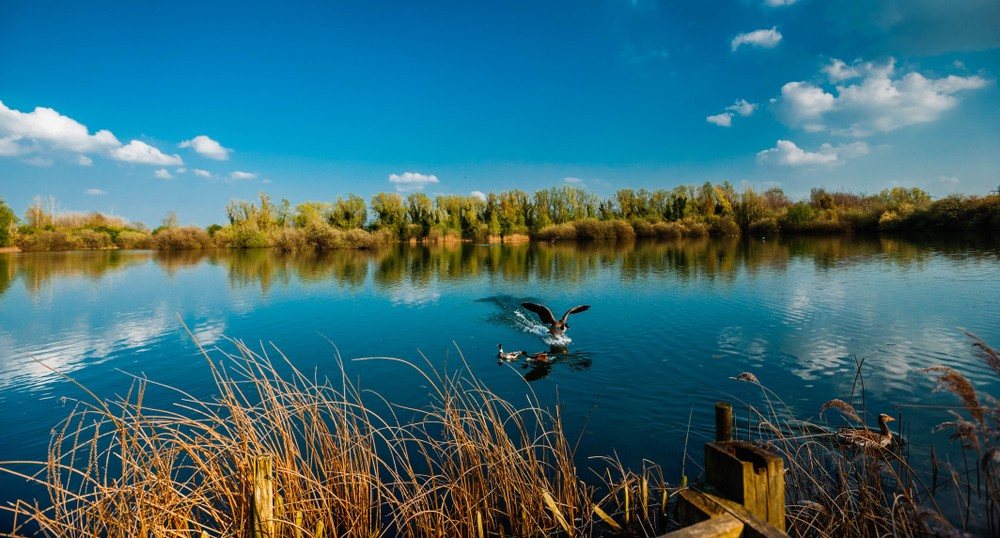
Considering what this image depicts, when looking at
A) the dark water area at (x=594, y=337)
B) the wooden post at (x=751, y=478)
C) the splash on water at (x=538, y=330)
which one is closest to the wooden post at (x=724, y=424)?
the wooden post at (x=751, y=478)

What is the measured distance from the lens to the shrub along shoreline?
209ft

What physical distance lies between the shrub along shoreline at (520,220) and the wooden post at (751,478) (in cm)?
7111

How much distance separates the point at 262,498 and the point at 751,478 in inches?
118

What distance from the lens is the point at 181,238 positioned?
7731 centimetres

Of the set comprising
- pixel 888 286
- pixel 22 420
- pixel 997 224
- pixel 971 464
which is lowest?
pixel 22 420

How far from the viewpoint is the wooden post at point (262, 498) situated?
9.19ft

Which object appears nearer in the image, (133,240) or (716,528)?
(716,528)

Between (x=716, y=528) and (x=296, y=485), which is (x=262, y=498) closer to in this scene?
(x=296, y=485)

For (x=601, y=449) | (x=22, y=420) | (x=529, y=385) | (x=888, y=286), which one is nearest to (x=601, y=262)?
(x=888, y=286)

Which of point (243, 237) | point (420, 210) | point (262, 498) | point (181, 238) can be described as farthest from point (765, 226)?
point (181, 238)

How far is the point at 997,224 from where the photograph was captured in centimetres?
4900

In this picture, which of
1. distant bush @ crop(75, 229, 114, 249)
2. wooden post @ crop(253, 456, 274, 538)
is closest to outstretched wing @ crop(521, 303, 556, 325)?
wooden post @ crop(253, 456, 274, 538)

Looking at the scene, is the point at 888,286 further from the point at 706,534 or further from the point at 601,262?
the point at 706,534

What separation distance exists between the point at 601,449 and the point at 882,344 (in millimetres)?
9415
